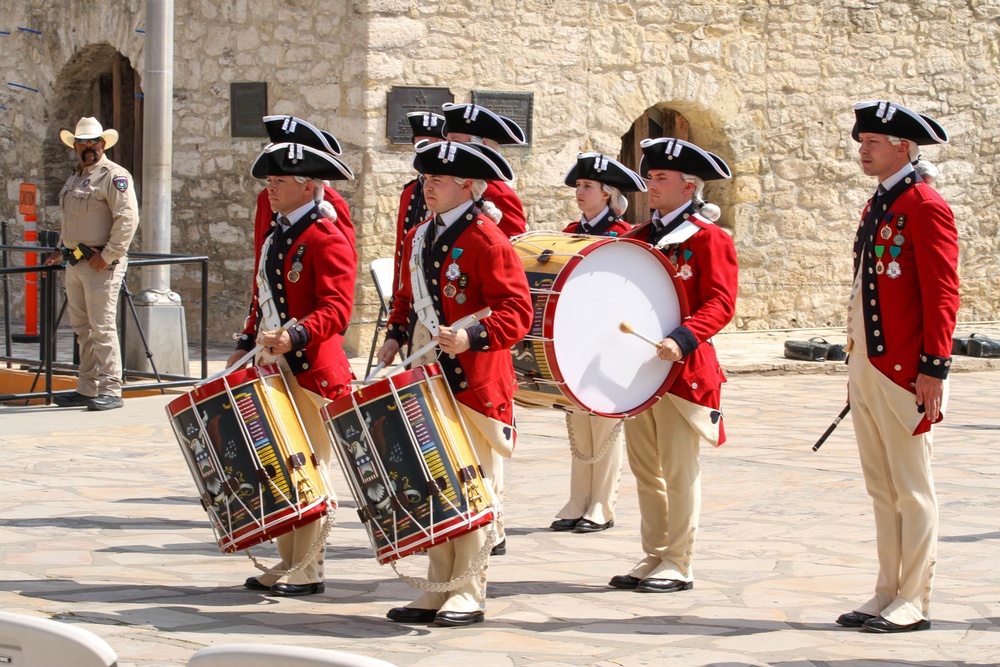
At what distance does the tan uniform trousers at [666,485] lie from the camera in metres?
5.52

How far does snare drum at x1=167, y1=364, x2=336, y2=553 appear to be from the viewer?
5.04 m

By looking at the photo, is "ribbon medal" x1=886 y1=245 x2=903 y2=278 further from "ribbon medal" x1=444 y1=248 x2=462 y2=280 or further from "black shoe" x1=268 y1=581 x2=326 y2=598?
"black shoe" x1=268 y1=581 x2=326 y2=598

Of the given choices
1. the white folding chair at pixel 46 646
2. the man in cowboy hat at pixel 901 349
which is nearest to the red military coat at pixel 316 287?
the man in cowboy hat at pixel 901 349

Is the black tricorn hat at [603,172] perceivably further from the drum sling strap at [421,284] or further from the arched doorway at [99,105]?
the arched doorway at [99,105]

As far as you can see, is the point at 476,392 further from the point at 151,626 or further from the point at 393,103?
the point at 393,103

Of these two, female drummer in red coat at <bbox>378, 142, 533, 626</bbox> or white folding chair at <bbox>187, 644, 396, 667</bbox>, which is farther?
female drummer in red coat at <bbox>378, 142, 533, 626</bbox>

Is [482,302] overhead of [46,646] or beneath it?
overhead

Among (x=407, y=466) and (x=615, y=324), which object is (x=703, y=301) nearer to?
(x=615, y=324)

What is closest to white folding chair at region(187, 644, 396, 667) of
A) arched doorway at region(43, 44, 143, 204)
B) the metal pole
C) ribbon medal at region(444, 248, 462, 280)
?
ribbon medal at region(444, 248, 462, 280)

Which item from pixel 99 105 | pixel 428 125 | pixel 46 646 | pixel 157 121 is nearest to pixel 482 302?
pixel 428 125

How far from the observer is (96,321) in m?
9.65

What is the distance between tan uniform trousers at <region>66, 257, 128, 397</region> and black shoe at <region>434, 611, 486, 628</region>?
5366 mm

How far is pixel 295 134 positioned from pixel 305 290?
2.57 ft

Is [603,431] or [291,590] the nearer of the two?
[291,590]
